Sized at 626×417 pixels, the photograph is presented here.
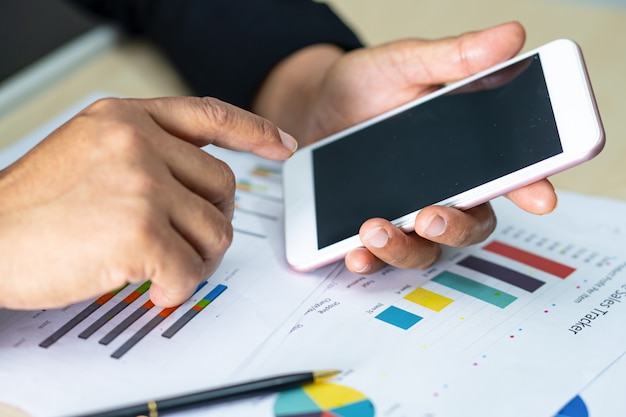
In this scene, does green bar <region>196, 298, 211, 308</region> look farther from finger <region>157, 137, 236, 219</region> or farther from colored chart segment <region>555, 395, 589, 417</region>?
colored chart segment <region>555, 395, 589, 417</region>

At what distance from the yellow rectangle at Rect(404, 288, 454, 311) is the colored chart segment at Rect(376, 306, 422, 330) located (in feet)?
0.06

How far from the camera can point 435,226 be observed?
56cm

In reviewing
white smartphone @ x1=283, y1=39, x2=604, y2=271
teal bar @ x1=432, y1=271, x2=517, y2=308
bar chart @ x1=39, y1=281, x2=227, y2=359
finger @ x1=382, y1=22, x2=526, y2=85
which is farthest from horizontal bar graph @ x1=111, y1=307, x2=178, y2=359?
finger @ x1=382, y1=22, x2=526, y2=85

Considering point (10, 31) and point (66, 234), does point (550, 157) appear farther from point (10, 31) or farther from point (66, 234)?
point (10, 31)

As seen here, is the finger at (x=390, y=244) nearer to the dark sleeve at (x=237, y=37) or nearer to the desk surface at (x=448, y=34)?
the desk surface at (x=448, y=34)

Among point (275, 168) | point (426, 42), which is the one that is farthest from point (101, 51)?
point (426, 42)

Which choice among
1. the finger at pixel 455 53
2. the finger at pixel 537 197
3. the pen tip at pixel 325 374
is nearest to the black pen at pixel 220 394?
the pen tip at pixel 325 374

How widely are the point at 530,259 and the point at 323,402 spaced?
0.84ft

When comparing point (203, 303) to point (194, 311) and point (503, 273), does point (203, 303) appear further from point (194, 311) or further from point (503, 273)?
point (503, 273)

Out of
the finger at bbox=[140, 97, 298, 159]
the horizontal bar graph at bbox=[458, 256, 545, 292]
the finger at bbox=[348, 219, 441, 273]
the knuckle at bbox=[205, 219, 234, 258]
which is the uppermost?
the finger at bbox=[140, 97, 298, 159]

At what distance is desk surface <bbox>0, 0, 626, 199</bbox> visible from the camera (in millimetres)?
805

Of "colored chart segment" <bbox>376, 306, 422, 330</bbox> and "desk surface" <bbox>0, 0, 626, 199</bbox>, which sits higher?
"desk surface" <bbox>0, 0, 626, 199</bbox>

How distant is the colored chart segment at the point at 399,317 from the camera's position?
55 centimetres

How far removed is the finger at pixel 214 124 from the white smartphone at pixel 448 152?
10cm
